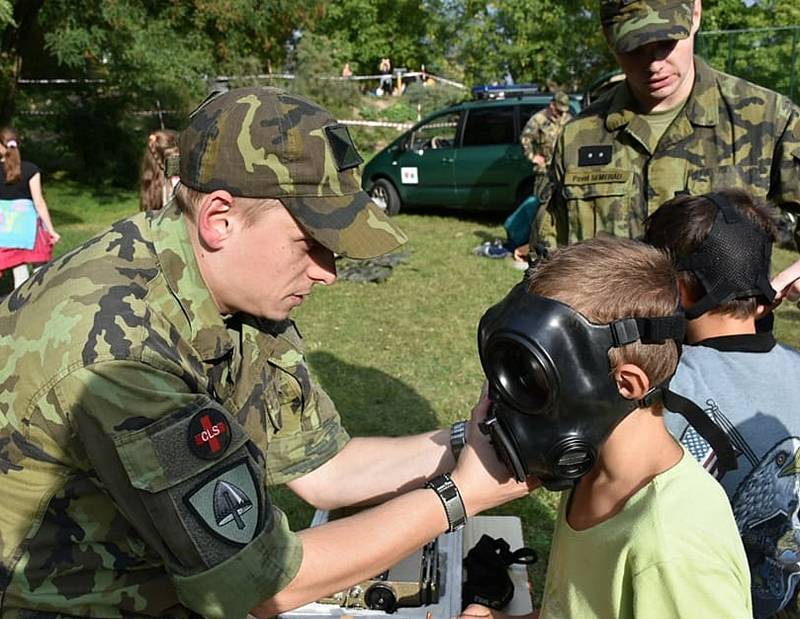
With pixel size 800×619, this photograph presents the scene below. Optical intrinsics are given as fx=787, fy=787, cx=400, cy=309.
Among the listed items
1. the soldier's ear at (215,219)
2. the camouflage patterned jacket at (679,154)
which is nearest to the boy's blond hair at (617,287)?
the soldier's ear at (215,219)

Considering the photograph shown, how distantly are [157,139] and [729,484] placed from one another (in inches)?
162

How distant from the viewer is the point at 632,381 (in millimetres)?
A: 1562

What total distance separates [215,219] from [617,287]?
85 centimetres

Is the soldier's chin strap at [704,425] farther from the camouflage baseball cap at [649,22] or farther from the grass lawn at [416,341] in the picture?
the grass lawn at [416,341]

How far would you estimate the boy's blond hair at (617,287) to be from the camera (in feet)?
5.00

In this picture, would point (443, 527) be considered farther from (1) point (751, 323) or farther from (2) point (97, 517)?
(1) point (751, 323)

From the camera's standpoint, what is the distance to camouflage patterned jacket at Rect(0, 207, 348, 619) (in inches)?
57.9

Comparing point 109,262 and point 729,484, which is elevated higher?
point 109,262

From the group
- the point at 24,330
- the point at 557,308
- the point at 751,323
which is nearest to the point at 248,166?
the point at 24,330

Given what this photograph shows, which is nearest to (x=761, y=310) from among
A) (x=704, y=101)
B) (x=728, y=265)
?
(x=728, y=265)

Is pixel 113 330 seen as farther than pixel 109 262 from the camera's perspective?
No

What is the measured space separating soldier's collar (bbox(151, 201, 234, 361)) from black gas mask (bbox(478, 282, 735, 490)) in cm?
63

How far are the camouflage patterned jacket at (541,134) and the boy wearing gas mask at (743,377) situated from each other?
7.43 m

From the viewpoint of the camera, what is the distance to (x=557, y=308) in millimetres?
1507
